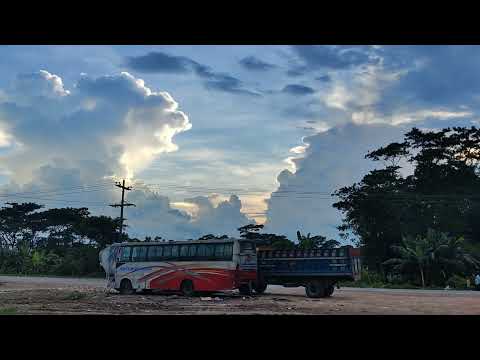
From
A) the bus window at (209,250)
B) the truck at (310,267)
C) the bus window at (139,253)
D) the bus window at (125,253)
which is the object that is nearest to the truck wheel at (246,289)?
the truck at (310,267)

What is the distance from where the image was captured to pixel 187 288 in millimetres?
19547

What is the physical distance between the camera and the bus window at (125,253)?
21.1 meters

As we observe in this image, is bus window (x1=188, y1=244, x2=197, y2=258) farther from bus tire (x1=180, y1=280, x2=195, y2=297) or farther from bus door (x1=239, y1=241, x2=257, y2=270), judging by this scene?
bus door (x1=239, y1=241, x2=257, y2=270)

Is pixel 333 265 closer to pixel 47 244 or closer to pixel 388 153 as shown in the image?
pixel 388 153

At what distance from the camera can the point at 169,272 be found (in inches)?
786

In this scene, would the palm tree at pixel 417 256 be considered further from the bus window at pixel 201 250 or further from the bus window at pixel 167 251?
the bus window at pixel 167 251

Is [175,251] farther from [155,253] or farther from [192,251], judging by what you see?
[155,253]

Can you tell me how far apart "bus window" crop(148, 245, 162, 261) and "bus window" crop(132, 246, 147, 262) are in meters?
0.24

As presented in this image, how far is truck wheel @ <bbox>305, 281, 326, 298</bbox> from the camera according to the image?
19.3m

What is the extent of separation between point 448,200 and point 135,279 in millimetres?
26666
